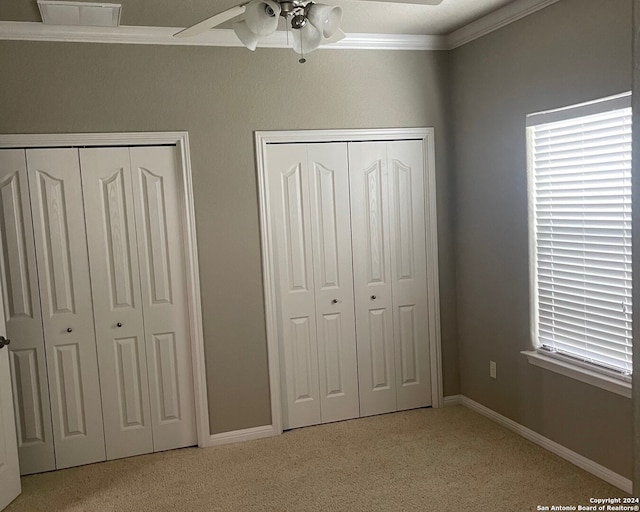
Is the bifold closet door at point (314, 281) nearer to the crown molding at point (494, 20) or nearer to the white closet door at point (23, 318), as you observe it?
the crown molding at point (494, 20)

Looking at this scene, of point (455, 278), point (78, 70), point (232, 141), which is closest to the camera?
point (78, 70)

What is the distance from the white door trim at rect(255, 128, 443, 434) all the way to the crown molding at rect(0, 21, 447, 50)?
562 mm

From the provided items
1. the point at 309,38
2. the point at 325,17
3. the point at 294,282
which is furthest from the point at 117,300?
the point at 325,17

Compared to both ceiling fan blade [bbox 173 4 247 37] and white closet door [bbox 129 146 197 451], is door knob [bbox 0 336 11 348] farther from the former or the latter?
ceiling fan blade [bbox 173 4 247 37]

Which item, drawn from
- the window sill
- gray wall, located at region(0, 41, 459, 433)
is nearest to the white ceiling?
gray wall, located at region(0, 41, 459, 433)

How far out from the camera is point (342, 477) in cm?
348

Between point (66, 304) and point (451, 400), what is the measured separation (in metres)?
2.75

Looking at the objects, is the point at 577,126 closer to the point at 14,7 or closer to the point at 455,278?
the point at 455,278

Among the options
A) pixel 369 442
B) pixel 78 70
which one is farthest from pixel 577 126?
pixel 78 70

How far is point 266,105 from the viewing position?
13.1 ft

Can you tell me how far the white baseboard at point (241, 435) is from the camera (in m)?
4.02

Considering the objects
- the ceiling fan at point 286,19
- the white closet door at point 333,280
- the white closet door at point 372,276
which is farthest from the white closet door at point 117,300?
the ceiling fan at point 286,19

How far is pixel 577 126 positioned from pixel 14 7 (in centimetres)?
300

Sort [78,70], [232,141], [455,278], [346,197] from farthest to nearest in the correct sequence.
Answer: [455,278]
[346,197]
[232,141]
[78,70]
